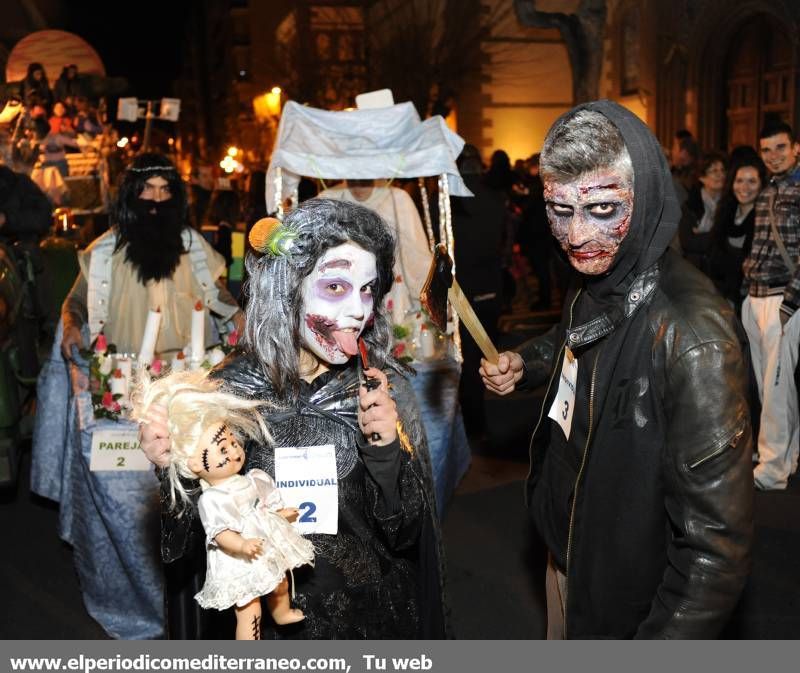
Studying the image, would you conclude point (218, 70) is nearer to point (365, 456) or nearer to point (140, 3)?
point (140, 3)

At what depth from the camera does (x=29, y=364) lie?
6.60 m

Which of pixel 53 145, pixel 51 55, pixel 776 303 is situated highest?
pixel 51 55

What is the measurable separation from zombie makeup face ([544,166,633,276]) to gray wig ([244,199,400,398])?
51 centimetres

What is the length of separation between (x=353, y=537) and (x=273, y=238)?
797 millimetres

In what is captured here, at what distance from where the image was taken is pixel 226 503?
205cm

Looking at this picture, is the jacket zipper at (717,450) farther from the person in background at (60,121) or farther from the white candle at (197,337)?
the person in background at (60,121)

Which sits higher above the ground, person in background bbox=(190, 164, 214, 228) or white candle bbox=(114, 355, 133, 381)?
person in background bbox=(190, 164, 214, 228)

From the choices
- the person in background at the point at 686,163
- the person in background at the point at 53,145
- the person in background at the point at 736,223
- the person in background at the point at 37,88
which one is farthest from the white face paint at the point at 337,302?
the person in background at the point at 37,88

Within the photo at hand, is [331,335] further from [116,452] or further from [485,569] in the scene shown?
[485,569]

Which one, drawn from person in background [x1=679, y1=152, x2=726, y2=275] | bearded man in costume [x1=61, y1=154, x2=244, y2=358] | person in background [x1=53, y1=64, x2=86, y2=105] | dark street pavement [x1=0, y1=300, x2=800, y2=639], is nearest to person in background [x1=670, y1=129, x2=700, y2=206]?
person in background [x1=679, y1=152, x2=726, y2=275]

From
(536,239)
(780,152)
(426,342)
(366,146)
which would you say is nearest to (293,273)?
(426,342)

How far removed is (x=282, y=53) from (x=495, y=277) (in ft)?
78.1

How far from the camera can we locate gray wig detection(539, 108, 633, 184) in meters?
2.04

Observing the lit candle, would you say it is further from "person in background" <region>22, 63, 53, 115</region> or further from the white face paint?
A: "person in background" <region>22, 63, 53, 115</region>
